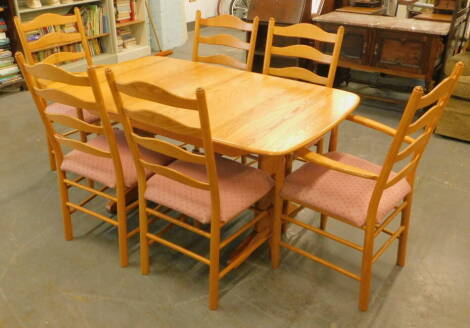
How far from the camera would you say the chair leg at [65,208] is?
7.25 ft

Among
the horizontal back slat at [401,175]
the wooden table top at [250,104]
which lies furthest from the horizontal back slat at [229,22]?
the horizontal back slat at [401,175]

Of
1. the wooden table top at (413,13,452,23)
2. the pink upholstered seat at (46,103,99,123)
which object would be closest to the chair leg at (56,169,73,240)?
the pink upholstered seat at (46,103,99,123)

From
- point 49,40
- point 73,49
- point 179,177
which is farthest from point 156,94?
point 73,49

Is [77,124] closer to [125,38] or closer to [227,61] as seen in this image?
[227,61]

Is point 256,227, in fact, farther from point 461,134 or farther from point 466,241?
point 461,134

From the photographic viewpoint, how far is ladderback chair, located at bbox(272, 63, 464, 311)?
1635 mm

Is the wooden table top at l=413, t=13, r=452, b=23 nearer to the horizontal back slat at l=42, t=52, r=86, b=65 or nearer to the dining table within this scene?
the dining table

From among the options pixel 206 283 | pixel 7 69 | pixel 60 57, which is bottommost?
pixel 206 283

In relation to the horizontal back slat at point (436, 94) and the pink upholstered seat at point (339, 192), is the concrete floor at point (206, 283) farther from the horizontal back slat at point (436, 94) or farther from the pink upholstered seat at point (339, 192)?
the horizontal back slat at point (436, 94)

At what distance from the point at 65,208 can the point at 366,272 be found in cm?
145

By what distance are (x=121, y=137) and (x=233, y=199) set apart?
2.66 feet

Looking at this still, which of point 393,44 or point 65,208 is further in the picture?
point 393,44

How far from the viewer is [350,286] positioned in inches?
80.3

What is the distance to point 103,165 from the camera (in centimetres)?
211
